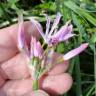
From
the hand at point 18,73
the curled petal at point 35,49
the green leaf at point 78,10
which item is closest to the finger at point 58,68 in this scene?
the hand at point 18,73

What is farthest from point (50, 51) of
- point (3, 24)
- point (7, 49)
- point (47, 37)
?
point (3, 24)

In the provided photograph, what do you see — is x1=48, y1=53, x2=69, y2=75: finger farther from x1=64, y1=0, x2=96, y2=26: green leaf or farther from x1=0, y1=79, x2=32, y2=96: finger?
x1=64, y1=0, x2=96, y2=26: green leaf

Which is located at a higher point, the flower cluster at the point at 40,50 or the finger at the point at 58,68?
the flower cluster at the point at 40,50

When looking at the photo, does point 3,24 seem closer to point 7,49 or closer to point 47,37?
point 7,49

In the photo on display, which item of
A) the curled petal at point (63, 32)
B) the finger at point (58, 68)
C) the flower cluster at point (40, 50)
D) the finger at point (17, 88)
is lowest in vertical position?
the finger at point (17, 88)

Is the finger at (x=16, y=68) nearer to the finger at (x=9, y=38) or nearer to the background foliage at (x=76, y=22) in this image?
the finger at (x=9, y=38)

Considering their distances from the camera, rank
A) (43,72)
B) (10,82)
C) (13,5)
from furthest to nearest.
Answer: (13,5)
(10,82)
(43,72)

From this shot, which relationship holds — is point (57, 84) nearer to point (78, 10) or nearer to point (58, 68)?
point (58, 68)

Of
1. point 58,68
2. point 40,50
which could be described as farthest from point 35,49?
point 58,68
